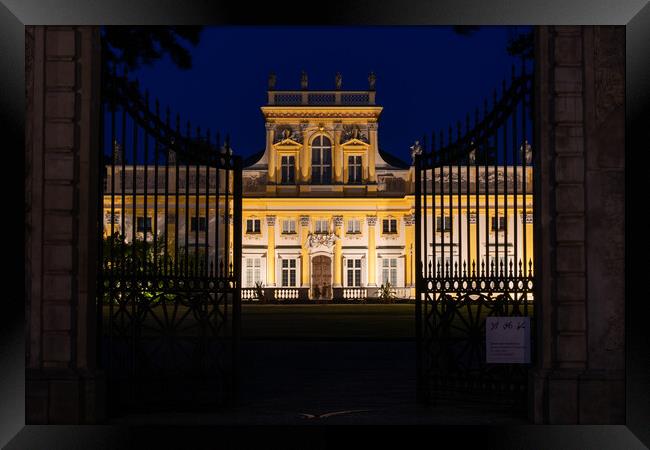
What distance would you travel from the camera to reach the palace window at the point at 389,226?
39062mm

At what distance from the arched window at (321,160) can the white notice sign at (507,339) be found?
31326 mm

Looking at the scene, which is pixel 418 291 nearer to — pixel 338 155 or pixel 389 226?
pixel 338 155

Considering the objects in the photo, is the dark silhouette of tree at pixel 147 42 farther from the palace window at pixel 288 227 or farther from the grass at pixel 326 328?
the palace window at pixel 288 227

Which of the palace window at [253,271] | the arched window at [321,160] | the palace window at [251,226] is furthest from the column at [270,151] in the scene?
the palace window at [253,271]

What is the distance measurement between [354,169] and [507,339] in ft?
106

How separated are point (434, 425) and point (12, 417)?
2585 mm

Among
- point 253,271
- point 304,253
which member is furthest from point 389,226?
point 253,271

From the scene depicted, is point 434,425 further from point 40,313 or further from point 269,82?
point 269,82

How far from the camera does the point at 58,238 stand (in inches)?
238

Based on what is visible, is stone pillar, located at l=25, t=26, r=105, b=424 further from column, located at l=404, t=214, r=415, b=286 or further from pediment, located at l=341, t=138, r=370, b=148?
column, located at l=404, t=214, r=415, b=286

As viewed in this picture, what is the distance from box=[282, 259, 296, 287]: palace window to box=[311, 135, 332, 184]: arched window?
3555mm

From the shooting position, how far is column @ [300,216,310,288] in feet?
127

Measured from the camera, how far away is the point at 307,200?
38344 millimetres

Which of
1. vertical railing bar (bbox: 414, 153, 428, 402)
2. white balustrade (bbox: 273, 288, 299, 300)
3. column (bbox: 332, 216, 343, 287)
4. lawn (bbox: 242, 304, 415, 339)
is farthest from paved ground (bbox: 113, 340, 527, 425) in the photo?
column (bbox: 332, 216, 343, 287)
